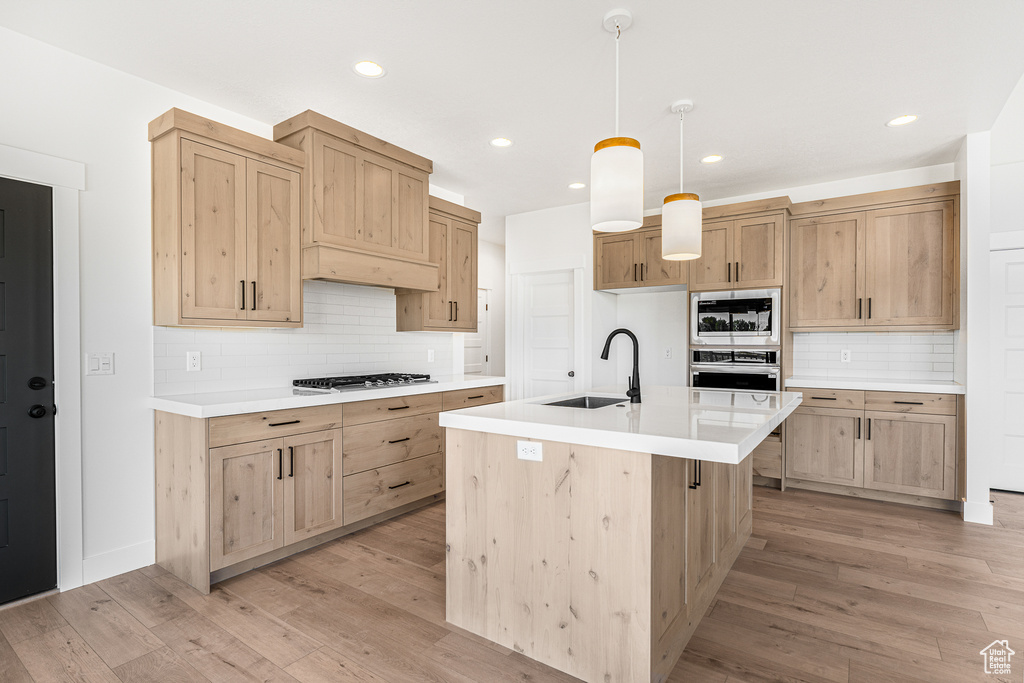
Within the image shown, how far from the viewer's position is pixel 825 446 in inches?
164

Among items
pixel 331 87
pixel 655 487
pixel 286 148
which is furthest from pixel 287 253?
pixel 655 487

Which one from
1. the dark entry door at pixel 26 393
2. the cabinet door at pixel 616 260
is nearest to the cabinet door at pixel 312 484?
the dark entry door at pixel 26 393

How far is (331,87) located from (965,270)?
4260 mm

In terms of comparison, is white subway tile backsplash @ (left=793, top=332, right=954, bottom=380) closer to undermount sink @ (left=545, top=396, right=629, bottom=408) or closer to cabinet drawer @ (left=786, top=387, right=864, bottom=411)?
cabinet drawer @ (left=786, top=387, right=864, bottom=411)

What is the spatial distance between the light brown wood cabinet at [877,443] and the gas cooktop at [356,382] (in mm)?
3044

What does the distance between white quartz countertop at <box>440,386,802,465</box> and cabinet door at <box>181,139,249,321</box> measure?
1.58 m

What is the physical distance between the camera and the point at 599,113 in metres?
3.22

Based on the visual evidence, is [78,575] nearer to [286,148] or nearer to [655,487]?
[286,148]

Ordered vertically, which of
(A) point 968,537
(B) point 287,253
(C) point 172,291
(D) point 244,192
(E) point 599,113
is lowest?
(A) point 968,537

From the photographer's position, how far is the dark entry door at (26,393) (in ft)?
7.82

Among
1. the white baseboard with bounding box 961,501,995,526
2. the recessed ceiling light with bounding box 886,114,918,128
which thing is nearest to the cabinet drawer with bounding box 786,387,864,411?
the white baseboard with bounding box 961,501,995,526

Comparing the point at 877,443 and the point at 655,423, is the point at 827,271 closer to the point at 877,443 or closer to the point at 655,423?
the point at 877,443

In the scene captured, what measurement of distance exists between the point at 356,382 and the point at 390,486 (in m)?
0.72

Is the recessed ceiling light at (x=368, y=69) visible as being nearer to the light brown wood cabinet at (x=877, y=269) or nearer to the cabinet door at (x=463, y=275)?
the cabinet door at (x=463, y=275)
